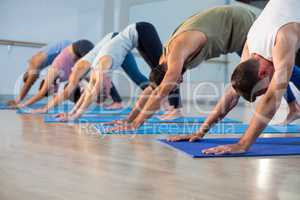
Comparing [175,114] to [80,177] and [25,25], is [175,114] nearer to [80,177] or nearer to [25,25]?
[80,177]

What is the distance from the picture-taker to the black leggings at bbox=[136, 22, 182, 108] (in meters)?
2.99

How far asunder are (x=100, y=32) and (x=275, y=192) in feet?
16.8

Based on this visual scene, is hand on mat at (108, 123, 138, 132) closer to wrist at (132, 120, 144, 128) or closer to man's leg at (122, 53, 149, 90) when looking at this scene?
wrist at (132, 120, 144, 128)

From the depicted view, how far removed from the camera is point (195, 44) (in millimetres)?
2070

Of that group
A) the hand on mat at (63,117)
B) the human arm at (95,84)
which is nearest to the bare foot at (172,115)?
the human arm at (95,84)

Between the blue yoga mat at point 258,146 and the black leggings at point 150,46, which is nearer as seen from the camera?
the blue yoga mat at point 258,146

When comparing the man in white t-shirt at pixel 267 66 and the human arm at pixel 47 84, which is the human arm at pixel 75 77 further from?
the man in white t-shirt at pixel 267 66

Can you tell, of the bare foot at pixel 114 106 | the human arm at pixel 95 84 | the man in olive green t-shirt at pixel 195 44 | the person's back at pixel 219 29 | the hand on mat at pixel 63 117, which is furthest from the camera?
the bare foot at pixel 114 106

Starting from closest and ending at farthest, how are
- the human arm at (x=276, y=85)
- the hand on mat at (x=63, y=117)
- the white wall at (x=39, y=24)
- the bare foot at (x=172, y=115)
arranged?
1. the human arm at (x=276, y=85)
2. the hand on mat at (x=63, y=117)
3. the bare foot at (x=172, y=115)
4. the white wall at (x=39, y=24)

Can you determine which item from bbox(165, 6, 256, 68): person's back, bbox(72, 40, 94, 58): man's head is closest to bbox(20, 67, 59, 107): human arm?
bbox(72, 40, 94, 58): man's head

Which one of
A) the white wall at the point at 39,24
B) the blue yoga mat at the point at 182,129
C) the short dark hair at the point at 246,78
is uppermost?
the white wall at the point at 39,24

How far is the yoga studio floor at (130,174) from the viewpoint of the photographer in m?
0.98

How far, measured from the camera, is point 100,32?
19.4 ft

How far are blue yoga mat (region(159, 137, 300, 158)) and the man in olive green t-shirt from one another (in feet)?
0.91
